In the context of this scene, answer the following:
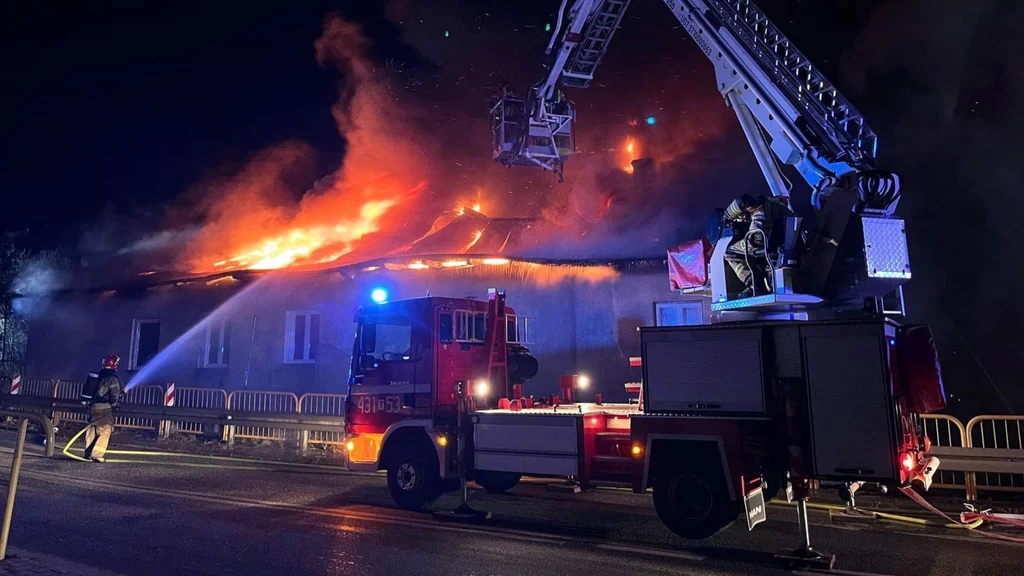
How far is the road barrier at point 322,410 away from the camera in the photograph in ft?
42.1

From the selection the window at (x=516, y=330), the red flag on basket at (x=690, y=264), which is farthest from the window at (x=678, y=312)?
the red flag on basket at (x=690, y=264)

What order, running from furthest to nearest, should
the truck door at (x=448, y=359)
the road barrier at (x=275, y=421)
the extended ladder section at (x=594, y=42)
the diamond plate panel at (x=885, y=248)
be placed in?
the extended ladder section at (x=594, y=42), the road barrier at (x=275, y=421), the truck door at (x=448, y=359), the diamond plate panel at (x=885, y=248)

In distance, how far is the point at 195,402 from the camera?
52.1 feet

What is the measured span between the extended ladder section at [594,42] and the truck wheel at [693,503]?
948cm

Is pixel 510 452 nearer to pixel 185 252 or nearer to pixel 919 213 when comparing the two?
pixel 919 213

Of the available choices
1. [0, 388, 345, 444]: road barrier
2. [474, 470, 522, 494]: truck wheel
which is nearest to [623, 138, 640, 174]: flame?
[0, 388, 345, 444]: road barrier

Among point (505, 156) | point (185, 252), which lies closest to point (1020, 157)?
point (505, 156)

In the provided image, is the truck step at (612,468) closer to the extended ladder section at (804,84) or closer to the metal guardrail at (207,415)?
the extended ladder section at (804,84)

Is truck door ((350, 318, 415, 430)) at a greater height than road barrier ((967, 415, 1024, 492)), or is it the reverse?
truck door ((350, 318, 415, 430))

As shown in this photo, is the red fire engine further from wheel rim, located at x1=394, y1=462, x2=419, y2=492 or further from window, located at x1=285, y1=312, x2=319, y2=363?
window, located at x1=285, y1=312, x2=319, y2=363

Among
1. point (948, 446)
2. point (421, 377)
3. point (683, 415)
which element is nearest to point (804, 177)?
point (683, 415)

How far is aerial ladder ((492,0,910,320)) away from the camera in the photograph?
6828 millimetres

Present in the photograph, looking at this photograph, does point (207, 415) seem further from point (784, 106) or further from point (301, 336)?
point (784, 106)

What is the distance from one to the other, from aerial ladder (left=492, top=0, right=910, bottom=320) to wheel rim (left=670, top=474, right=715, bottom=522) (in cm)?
230
